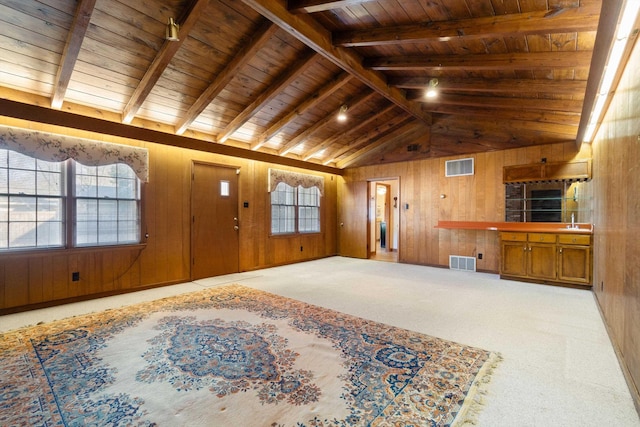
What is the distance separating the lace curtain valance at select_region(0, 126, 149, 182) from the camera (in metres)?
3.45

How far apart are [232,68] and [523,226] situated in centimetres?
545

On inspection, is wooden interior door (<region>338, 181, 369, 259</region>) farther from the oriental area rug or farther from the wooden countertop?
the oriental area rug

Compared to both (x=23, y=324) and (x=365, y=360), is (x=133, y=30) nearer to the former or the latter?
(x=23, y=324)

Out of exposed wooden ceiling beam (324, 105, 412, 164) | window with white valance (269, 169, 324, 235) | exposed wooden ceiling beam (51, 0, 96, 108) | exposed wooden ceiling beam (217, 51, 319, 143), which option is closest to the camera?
exposed wooden ceiling beam (51, 0, 96, 108)

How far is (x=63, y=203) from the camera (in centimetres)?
390

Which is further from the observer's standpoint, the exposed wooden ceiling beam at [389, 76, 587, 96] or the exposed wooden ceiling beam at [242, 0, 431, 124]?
the exposed wooden ceiling beam at [389, 76, 587, 96]

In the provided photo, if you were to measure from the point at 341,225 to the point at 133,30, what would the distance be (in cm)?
620

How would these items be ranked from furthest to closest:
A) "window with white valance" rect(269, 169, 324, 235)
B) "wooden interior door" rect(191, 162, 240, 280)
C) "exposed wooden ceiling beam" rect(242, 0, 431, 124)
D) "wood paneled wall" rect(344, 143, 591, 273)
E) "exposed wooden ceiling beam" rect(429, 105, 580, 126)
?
1. "window with white valance" rect(269, 169, 324, 235)
2. "wood paneled wall" rect(344, 143, 591, 273)
3. "wooden interior door" rect(191, 162, 240, 280)
4. "exposed wooden ceiling beam" rect(429, 105, 580, 126)
5. "exposed wooden ceiling beam" rect(242, 0, 431, 124)

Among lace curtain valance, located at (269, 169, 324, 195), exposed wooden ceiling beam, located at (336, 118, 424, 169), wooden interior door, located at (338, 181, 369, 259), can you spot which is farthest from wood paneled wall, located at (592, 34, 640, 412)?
lace curtain valance, located at (269, 169, 324, 195)

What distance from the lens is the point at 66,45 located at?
2.95 metres

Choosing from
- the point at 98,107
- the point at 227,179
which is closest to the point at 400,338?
the point at 227,179

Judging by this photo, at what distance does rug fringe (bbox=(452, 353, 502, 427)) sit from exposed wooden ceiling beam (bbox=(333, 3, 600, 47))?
280cm

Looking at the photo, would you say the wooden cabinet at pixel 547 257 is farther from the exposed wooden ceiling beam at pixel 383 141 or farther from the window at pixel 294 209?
the window at pixel 294 209

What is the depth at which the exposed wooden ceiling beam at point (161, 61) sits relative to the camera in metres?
2.80
